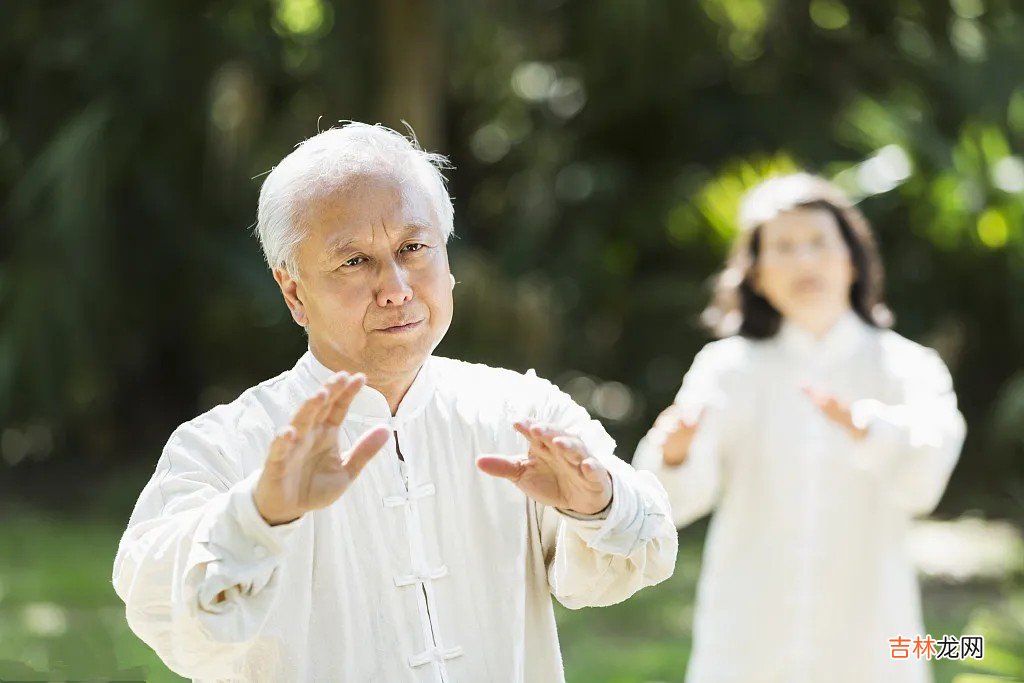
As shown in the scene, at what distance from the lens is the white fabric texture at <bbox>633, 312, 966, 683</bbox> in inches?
179

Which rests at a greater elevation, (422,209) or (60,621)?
(60,621)

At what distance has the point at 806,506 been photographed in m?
4.69

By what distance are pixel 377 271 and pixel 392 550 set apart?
1.62 ft

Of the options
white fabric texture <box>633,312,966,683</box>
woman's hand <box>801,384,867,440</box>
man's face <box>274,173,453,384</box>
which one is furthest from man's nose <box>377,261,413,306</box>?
white fabric texture <box>633,312,966,683</box>

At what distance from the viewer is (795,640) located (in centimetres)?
461

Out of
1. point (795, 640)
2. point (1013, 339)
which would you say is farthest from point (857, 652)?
point (1013, 339)

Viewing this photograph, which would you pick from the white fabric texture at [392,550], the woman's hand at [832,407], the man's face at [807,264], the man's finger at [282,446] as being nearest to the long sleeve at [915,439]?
the woman's hand at [832,407]

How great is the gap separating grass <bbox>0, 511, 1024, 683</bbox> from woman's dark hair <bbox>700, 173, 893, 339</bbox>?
235 centimetres

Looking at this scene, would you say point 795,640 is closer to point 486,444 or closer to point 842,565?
point 842,565

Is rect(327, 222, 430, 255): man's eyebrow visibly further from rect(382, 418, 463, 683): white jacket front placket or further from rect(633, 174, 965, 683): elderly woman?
rect(633, 174, 965, 683): elderly woman

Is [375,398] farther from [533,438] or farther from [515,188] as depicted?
[515,188]

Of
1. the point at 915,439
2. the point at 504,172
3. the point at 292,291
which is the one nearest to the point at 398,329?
the point at 292,291

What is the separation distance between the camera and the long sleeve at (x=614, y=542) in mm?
2338

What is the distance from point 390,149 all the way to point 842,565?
2.68 meters
